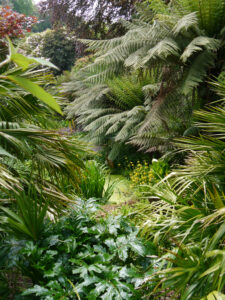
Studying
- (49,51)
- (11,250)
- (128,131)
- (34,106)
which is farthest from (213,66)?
(49,51)

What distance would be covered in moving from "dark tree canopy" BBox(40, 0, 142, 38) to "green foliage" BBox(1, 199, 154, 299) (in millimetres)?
5963

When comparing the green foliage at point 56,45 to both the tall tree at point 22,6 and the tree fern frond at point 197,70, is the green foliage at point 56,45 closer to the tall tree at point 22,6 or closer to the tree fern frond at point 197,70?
the tree fern frond at point 197,70

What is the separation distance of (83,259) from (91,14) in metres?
6.75

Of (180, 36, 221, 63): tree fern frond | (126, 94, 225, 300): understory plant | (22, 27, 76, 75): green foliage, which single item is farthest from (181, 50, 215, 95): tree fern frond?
(22, 27, 76, 75): green foliage

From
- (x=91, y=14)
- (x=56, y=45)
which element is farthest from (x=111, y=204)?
(x=56, y=45)

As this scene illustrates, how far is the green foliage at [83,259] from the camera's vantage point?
1571 mm

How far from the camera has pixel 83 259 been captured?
6.04 ft

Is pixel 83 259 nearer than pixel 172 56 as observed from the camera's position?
Yes

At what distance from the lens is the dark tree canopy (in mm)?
6887

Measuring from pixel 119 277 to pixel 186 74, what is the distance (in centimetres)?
246

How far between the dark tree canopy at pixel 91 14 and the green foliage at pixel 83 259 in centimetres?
596

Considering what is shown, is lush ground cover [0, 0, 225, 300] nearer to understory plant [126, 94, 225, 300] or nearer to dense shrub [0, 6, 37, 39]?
understory plant [126, 94, 225, 300]

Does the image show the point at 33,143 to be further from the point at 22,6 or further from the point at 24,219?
the point at 22,6

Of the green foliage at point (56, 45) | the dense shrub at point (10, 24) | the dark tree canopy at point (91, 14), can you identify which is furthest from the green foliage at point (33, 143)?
the green foliage at point (56, 45)
